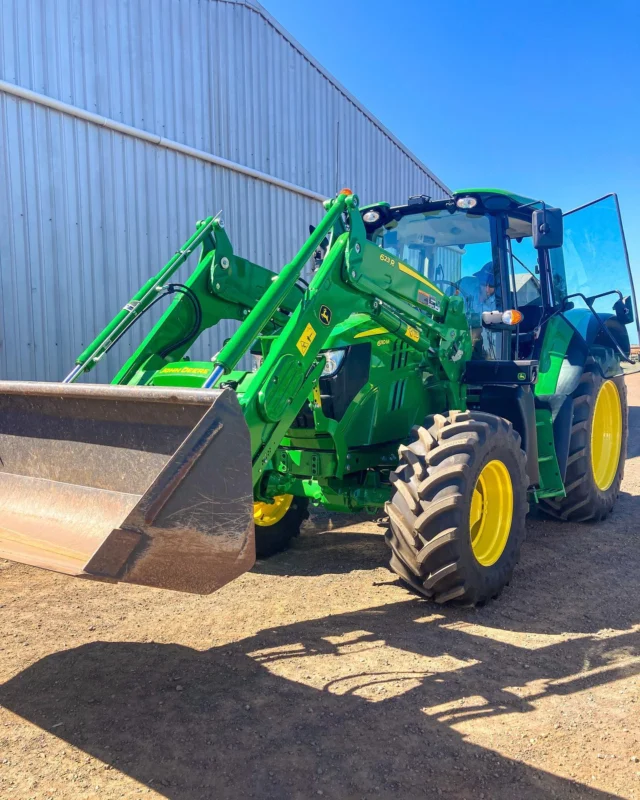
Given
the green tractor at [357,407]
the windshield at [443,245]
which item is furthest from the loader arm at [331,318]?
the windshield at [443,245]

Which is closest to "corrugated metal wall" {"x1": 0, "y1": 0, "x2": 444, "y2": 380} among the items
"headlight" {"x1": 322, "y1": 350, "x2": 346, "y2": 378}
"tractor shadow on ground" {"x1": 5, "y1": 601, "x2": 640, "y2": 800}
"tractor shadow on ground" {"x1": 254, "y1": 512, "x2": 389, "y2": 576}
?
"tractor shadow on ground" {"x1": 254, "y1": 512, "x2": 389, "y2": 576}

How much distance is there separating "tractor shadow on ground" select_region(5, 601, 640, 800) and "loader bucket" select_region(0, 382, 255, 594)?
659 millimetres

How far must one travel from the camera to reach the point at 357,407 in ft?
15.4

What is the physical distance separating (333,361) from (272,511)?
1.47 m

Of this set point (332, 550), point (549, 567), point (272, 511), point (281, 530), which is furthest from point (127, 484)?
point (549, 567)

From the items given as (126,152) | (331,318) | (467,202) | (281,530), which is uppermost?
(126,152)

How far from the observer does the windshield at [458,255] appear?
216 inches

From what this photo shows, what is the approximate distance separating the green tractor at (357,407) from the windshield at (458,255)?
0.05ft

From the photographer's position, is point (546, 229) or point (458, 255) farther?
point (458, 255)

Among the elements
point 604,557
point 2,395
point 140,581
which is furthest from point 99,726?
point 604,557

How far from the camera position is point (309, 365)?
12.8ft

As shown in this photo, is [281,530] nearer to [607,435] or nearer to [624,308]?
[607,435]

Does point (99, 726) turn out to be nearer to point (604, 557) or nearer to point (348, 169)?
A: point (604, 557)

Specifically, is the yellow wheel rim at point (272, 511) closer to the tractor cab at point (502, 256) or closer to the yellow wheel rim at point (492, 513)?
the yellow wheel rim at point (492, 513)
